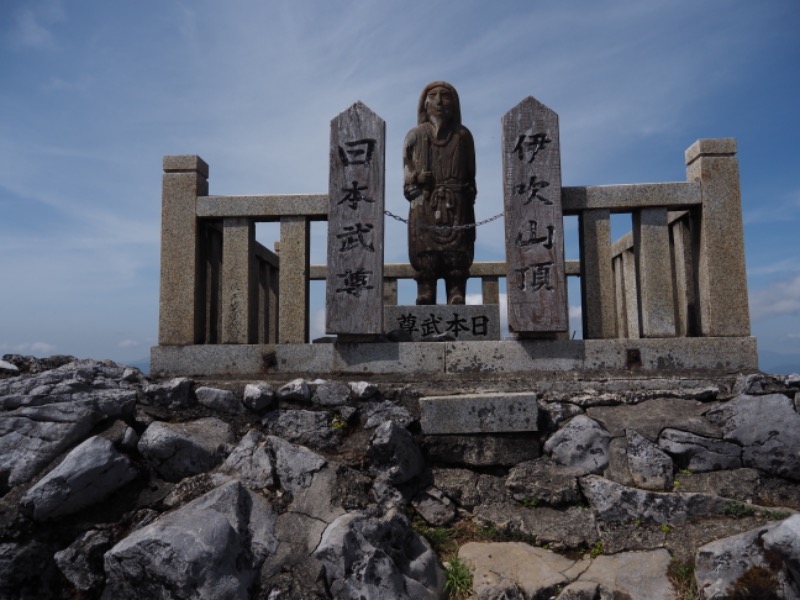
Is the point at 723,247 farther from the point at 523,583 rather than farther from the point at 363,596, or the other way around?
the point at 363,596

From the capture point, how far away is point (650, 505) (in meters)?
4.52

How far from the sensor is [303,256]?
6.57 m

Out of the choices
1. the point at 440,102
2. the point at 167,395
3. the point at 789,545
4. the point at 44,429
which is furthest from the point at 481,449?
the point at 440,102

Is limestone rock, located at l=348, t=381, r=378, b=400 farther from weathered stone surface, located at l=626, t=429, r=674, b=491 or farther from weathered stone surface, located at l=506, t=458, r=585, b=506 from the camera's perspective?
weathered stone surface, located at l=626, t=429, r=674, b=491

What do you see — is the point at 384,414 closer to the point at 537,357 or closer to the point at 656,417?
the point at 537,357

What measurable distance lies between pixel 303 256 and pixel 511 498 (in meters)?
3.34

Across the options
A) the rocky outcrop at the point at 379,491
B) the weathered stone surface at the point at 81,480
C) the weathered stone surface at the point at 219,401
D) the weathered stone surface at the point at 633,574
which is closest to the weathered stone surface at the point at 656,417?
the rocky outcrop at the point at 379,491

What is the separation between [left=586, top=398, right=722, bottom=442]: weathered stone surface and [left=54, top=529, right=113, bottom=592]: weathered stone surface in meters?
3.93

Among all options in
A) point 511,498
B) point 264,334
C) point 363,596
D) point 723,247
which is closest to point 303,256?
point 264,334

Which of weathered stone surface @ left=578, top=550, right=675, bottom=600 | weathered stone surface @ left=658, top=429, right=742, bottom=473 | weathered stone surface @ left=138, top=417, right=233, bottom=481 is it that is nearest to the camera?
weathered stone surface @ left=578, top=550, right=675, bottom=600

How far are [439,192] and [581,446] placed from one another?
3852mm

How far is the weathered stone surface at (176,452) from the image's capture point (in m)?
4.67

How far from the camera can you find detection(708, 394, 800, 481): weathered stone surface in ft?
15.5

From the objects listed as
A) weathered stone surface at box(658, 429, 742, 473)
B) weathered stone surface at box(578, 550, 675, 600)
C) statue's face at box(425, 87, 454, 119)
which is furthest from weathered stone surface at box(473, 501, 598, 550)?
statue's face at box(425, 87, 454, 119)
